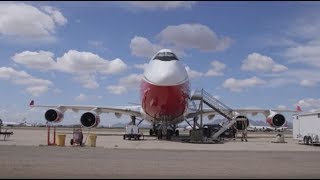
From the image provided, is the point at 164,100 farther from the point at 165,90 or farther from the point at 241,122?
the point at 241,122

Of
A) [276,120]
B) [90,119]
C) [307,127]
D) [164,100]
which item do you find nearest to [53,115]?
[90,119]

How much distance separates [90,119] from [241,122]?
43.8 feet

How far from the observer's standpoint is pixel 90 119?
1652 inches

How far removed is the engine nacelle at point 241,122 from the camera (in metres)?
40.6

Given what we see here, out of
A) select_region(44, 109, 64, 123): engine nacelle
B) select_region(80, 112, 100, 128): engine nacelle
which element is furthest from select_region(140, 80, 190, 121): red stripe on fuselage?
select_region(44, 109, 64, 123): engine nacelle

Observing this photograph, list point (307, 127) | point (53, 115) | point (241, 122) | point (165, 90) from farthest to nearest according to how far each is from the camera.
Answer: point (53, 115) < point (241, 122) < point (307, 127) < point (165, 90)

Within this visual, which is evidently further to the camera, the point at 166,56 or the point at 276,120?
the point at 276,120

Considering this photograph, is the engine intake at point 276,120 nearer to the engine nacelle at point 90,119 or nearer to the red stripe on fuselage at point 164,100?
the red stripe on fuselage at point 164,100

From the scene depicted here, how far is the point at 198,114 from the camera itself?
43.1m

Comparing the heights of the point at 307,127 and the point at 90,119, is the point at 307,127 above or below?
below

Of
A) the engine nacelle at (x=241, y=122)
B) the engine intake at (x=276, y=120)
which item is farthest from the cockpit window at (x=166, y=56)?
the engine intake at (x=276, y=120)

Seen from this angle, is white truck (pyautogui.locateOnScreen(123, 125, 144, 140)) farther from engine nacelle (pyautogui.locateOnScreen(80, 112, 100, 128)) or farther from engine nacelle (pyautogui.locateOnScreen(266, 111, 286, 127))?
engine nacelle (pyautogui.locateOnScreen(266, 111, 286, 127))

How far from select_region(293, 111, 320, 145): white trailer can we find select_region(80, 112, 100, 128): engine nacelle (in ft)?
56.4

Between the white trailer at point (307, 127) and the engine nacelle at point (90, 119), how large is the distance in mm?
17192
